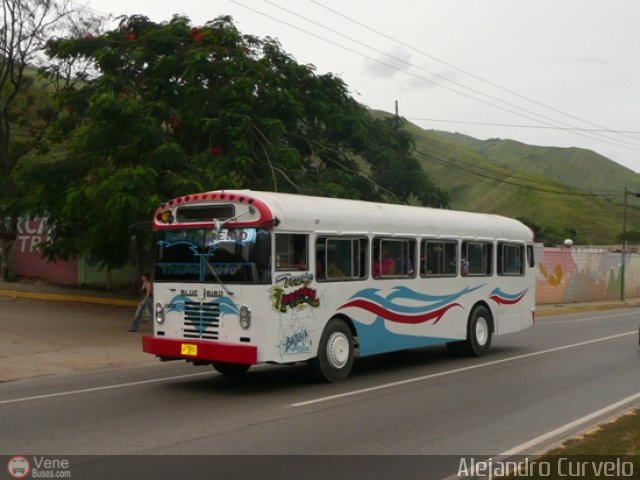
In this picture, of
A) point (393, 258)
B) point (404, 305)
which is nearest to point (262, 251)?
point (393, 258)

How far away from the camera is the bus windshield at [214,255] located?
436 inches

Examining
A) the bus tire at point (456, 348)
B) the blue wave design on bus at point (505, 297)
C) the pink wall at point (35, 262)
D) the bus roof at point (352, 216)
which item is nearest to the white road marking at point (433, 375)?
the bus tire at point (456, 348)

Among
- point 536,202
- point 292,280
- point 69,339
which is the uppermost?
point 536,202

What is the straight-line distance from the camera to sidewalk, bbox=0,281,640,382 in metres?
14.5

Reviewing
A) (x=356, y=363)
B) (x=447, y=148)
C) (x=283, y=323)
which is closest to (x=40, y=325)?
(x=356, y=363)

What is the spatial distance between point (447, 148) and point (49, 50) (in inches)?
7009

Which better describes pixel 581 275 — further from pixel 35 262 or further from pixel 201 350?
pixel 201 350

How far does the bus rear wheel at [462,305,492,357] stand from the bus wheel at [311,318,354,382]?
4.13 metres

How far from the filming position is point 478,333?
16.3 meters

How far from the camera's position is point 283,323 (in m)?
11.2

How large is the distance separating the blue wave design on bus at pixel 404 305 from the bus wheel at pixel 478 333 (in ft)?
2.47

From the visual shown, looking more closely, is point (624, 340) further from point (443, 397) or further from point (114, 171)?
point (114, 171)

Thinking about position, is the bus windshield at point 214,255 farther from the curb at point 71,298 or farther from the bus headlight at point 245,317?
the curb at point 71,298

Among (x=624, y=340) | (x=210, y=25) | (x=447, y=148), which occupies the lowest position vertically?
(x=624, y=340)
